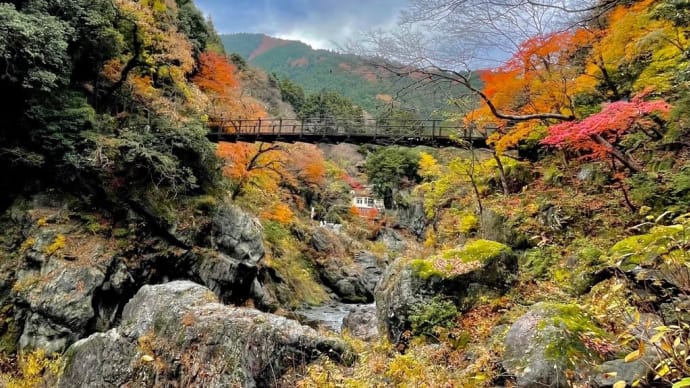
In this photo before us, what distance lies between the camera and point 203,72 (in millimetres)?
22125

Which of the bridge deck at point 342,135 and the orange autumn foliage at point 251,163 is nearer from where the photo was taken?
the bridge deck at point 342,135

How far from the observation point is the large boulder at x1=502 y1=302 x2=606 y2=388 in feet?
12.6

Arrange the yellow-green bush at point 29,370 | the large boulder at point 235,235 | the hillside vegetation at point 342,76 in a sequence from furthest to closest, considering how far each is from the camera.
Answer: the large boulder at point 235,235
the yellow-green bush at point 29,370
the hillside vegetation at point 342,76

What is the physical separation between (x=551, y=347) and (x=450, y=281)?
10.7 feet

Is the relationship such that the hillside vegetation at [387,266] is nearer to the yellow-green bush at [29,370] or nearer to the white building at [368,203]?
the yellow-green bush at [29,370]

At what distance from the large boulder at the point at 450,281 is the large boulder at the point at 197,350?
1545mm

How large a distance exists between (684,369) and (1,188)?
16.5 m

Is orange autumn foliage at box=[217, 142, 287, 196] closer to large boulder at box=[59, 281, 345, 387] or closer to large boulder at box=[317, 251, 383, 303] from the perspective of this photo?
large boulder at box=[317, 251, 383, 303]

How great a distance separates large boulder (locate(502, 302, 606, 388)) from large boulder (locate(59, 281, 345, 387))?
2768 mm

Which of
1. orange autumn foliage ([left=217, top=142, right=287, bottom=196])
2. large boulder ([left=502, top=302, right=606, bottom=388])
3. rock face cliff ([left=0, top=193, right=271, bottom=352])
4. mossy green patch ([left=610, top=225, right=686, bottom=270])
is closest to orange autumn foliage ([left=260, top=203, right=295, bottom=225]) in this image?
orange autumn foliage ([left=217, top=142, right=287, bottom=196])

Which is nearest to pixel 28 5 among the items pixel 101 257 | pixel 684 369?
pixel 101 257

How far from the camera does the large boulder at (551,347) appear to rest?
3.84 metres

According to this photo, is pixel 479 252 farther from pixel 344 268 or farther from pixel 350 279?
pixel 344 268

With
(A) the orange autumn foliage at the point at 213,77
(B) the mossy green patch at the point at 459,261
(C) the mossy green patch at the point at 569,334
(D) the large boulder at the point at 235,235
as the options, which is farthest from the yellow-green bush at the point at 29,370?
(A) the orange autumn foliage at the point at 213,77
